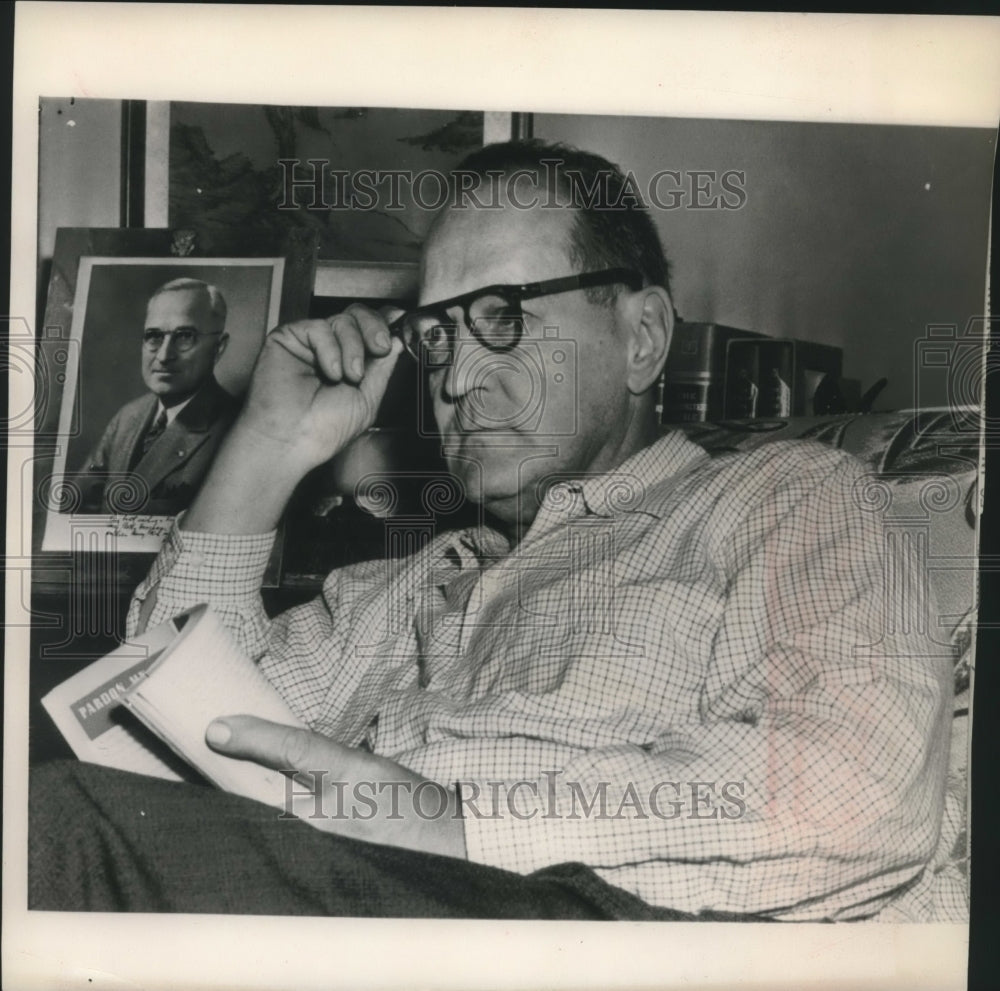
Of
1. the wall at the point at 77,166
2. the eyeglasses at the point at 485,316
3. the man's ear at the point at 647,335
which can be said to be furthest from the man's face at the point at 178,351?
the man's ear at the point at 647,335

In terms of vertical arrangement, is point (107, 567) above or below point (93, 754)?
above

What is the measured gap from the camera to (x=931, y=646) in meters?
1.65

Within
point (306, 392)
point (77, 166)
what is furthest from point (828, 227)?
point (77, 166)

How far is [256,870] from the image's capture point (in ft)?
5.41

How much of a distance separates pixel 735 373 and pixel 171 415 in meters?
0.89

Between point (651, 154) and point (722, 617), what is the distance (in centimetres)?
73

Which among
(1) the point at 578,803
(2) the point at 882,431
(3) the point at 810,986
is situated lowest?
(3) the point at 810,986

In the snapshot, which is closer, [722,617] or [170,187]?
[722,617]

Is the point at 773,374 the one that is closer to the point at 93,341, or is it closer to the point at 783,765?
the point at 783,765

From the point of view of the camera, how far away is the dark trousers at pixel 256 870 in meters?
1.63

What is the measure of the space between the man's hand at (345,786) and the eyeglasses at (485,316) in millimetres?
617

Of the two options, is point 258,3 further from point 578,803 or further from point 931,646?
point 931,646

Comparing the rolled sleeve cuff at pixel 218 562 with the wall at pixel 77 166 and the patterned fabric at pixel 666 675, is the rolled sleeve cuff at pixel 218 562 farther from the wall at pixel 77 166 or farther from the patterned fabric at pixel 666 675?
the wall at pixel 77 166

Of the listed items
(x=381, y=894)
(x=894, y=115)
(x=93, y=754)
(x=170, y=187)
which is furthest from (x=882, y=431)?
(x=93, y=754)
